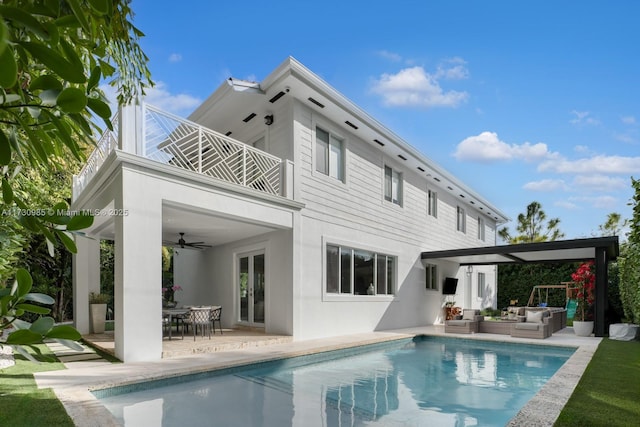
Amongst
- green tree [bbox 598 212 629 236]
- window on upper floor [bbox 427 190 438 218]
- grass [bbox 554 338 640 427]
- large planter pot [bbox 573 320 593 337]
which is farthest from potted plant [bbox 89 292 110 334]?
green tree [bbox 598 212 629 236]

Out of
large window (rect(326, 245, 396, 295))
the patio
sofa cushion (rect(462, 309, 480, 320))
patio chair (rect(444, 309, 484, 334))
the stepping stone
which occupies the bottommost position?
patio chair (rect(444, 309, 484, 334))

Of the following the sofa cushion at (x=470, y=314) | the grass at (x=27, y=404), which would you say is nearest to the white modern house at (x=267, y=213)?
the grass at (x=27, y=404)

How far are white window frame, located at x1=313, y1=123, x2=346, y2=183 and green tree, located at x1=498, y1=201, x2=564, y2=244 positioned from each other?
27.3m

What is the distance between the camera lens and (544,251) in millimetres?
14438

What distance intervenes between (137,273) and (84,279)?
5466mm

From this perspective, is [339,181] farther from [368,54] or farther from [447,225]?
[447,225]

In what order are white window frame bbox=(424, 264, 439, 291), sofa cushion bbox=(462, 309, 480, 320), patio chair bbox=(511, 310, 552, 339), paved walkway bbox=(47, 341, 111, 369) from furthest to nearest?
white window frame bbox=(424, 264, 439, 291) < sofa cushion bbox=(462, 309, 480, 320) < patio chair bbox=(511, 310, 552, 339) < paved walkway bbox=(47, 341, 111, 369)

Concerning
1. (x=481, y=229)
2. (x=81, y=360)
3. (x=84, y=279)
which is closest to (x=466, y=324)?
(x=81, y=360)

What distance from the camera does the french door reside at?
1245 cm

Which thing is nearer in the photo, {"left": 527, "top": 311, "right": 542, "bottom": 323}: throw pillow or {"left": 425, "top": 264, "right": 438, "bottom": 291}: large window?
{"left": 527, "top": 311, "right": 542, "bottom": 323}: throw pillow

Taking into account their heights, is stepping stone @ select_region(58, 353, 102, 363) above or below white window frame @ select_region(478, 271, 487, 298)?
above

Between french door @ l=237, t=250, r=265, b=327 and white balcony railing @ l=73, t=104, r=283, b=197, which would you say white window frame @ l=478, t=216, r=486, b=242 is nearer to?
french door @ l=237, t=250, r=265, b=327

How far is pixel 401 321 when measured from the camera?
15.2 m

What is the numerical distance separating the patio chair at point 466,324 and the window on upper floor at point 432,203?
16.1 ft
